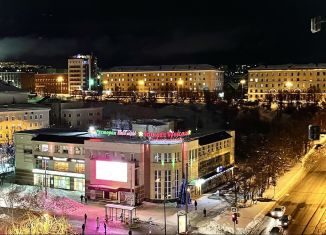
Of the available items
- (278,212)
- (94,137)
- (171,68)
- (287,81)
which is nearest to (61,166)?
(94,137)

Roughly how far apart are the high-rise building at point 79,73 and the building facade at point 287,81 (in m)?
48.6

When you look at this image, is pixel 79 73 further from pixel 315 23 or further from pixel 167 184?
pixel 315 23

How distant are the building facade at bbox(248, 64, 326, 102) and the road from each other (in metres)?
63.3

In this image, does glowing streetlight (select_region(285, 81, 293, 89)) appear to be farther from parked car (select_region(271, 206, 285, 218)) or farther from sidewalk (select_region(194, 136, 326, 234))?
parked car (select_region(271, 206, 285, 218))

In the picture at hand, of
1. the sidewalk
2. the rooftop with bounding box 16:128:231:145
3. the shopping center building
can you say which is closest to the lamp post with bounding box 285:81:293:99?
the rooftop with bounding box 16:128:231:145

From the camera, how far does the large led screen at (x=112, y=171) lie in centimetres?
3675

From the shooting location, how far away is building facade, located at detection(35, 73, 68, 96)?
476ft

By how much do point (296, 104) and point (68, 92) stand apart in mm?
70056

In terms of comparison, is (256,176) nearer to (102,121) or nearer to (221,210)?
(221,210)

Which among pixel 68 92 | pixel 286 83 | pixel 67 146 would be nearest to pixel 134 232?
pixel 67 146

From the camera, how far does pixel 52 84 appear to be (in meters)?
148

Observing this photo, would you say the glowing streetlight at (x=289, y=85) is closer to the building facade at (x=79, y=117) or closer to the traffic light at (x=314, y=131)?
the building facade at (x=79, y=117)

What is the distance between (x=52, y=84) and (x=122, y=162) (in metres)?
116

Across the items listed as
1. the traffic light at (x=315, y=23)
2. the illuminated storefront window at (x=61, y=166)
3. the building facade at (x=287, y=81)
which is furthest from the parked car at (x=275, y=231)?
the building facade at (x=287, y=81)
